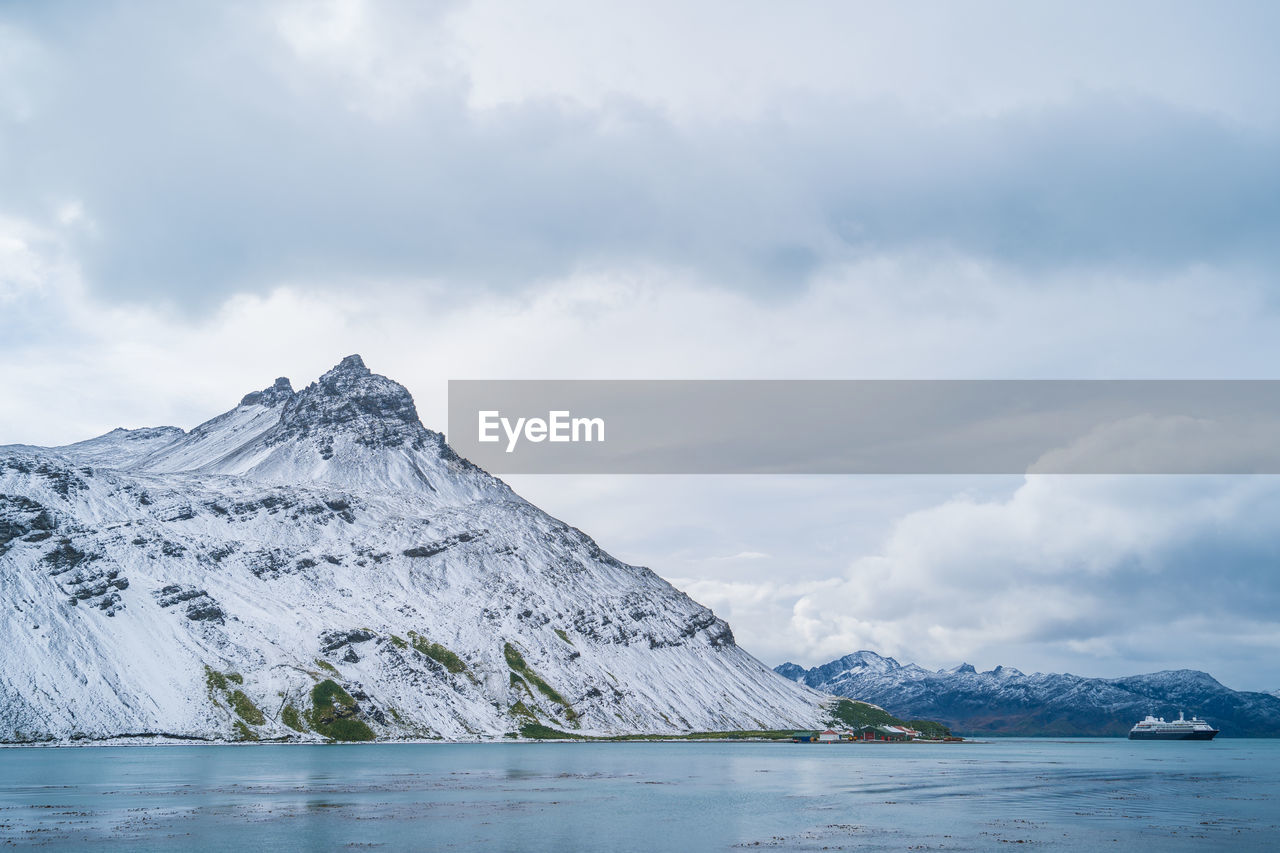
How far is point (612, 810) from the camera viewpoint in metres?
102

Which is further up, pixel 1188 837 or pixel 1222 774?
pixel 1188 837

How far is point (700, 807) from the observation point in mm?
107750

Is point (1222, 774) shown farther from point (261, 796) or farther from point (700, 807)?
point (261, 796)

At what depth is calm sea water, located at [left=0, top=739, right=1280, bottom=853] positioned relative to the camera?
255ft

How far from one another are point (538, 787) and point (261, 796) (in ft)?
118

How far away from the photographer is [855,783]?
151m

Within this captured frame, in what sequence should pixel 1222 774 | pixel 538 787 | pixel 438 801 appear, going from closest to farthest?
pixel 438 801 < pixel 538 787 < pixel 1222 774

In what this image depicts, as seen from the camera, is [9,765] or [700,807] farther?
[9,765]

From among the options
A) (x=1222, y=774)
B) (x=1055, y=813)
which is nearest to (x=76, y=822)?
(x=1055, y=813)

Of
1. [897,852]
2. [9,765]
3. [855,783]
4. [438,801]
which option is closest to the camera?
[897,852]

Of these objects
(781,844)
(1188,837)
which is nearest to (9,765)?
(781,844)

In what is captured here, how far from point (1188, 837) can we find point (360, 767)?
461ft

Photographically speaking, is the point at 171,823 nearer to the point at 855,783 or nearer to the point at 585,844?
the point at 585,844

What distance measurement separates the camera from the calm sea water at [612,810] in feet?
255
